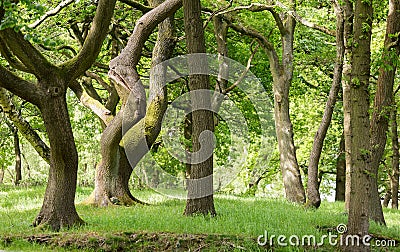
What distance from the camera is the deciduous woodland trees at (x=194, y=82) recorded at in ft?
29.0

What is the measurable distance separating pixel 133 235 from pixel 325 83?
55.5 ft

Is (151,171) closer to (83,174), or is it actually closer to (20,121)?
(20,121)

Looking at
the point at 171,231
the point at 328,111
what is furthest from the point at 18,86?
the point at 328,111

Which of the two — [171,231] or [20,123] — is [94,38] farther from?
[20,123]

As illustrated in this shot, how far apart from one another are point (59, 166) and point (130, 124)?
15.3 feet

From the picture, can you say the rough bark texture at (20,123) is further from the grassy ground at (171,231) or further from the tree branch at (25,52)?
the tree branch at (25,52)

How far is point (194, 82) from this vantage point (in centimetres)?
1195

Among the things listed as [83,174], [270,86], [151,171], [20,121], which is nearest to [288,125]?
[270,86]

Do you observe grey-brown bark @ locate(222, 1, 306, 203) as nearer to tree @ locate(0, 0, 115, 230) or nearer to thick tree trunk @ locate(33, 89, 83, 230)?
tree @ locate(0, 0, 115, 230)

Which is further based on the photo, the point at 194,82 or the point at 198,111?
the point at 194,82

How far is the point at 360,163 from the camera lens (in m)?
8.42

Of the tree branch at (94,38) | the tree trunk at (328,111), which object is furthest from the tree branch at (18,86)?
the tree trunk at (328,111)

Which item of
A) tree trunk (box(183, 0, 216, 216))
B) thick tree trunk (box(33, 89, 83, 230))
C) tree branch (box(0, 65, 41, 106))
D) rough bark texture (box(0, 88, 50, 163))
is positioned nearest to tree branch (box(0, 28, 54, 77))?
tree branch (box(0, 65, 41, 106))

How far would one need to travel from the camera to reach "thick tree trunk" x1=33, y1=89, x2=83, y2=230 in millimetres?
10344
